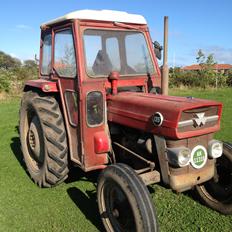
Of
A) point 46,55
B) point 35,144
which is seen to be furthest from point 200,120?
point 46,55

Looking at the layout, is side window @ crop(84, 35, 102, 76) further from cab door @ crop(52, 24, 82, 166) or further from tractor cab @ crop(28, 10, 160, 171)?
cab door @ crop(52, 24, 82, 166)

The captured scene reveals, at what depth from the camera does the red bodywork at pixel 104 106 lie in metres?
3.42

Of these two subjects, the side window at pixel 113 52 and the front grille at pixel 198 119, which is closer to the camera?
the front grille at pixel 198 119

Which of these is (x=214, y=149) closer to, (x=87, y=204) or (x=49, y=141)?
(x=87, y=204)

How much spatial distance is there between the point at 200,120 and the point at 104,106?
1.15 m

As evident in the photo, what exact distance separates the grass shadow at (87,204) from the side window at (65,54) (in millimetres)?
1566

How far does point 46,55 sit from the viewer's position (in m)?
4.79

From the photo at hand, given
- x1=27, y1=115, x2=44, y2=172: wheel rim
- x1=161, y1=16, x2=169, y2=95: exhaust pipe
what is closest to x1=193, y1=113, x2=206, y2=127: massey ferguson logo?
x1=161, y1=16, x2=169, y2=95: exhaust pipe

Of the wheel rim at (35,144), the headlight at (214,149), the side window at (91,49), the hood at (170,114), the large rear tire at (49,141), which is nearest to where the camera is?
the hood at (170,114)

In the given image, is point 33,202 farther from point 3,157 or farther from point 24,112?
point 3,157

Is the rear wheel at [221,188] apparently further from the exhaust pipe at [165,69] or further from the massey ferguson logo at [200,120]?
the exhaust pipe at [165,69]

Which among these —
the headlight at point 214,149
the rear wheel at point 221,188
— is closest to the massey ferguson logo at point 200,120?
the headlight at point 214,149

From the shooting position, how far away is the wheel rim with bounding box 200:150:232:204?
371 cm

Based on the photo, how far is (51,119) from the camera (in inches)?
161
